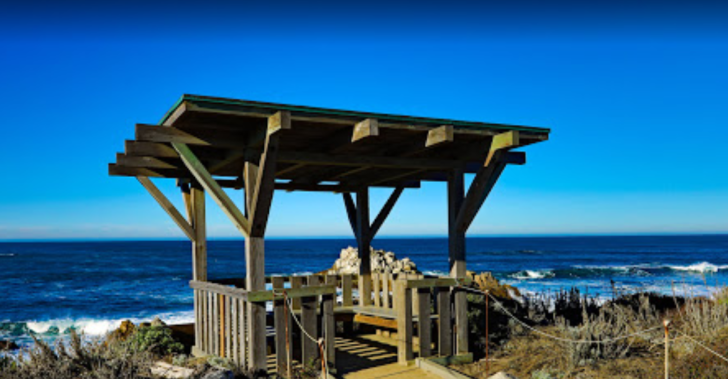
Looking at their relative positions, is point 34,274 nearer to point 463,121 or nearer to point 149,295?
point 149,295

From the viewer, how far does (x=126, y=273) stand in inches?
1695

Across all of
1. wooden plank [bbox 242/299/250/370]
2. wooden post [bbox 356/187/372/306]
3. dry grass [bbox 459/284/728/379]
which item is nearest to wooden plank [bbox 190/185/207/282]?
wooden plank [bbox 242/299/250/370]

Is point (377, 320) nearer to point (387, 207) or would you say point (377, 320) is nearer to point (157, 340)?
point (387, 207)

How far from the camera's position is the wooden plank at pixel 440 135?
646 cm

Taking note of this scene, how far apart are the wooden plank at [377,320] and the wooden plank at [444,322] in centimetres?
71

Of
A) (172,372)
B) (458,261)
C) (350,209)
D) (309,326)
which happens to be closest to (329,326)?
(309,326)

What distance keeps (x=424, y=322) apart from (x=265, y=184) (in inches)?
114

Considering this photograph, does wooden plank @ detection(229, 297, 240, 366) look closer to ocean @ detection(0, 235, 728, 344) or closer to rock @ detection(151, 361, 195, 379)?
rock @ detection(151, 361, 195, 379)

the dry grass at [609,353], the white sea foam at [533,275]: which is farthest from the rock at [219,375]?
the white sea foam at [533,275]

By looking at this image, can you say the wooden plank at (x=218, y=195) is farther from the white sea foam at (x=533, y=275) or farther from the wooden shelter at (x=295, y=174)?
the white sea foam at (x=533, y=275)

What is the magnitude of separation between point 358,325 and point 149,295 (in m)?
24.4

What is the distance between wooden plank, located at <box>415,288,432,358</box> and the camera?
24.2 feet

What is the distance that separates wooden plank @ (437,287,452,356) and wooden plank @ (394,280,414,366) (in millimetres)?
392

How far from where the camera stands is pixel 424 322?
742 centimetres
